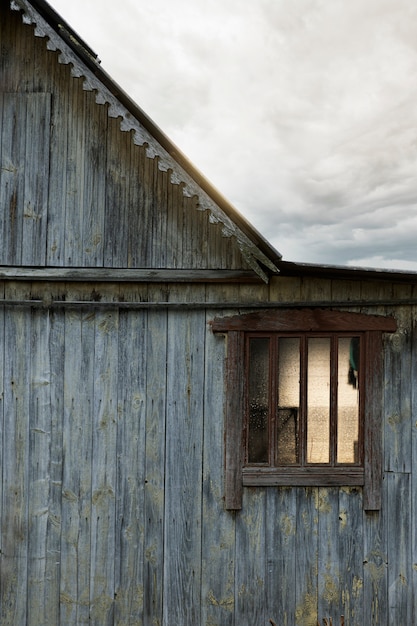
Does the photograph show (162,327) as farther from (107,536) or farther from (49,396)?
(107,536)

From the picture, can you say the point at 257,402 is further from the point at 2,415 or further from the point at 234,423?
the point at 2,415

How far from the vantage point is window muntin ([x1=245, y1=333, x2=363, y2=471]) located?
4027 mm

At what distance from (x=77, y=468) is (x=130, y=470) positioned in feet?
1.67

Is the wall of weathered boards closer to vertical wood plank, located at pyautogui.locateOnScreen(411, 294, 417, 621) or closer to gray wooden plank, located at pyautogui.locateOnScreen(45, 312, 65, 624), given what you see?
gray wooden plank, located at pyautogui.locateOnScreen(45, 312, 65, 624)

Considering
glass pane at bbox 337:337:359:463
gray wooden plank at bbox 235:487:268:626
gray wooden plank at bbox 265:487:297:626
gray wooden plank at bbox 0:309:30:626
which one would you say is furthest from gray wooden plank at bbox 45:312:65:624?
glass pane at bbox 337:337:359:463

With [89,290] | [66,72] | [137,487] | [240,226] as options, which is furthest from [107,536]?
[66,72]

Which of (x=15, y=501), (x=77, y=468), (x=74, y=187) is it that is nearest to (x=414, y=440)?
(x=77, y=468)

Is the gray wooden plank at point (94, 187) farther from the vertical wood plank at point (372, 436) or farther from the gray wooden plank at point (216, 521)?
the vertical wood plank at point (372, 436)

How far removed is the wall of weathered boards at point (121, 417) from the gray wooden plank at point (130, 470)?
1 centimetres

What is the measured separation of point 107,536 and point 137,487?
546 millimetres

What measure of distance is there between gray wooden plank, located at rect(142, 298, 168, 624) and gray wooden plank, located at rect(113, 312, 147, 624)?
0.05 metres

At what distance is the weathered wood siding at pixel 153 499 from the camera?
4.01 meters

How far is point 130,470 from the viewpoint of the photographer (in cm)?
403

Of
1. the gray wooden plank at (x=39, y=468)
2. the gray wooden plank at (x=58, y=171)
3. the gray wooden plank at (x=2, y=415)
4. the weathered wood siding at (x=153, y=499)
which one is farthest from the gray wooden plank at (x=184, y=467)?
the gray wooden plank at (x=2, y=415)
